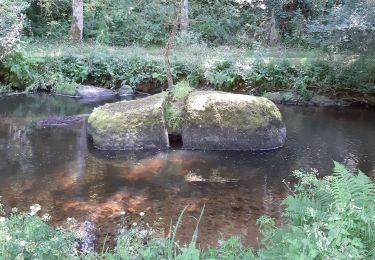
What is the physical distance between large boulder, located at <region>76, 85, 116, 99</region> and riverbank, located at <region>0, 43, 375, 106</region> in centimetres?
22

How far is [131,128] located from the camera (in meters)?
9.20

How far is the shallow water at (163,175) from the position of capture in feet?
20.4

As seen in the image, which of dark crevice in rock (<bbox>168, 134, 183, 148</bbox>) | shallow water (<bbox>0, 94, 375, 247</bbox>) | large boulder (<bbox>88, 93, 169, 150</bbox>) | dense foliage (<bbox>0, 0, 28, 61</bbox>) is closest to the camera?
shallow water (<bbox>0, 94, 375, 247</bbox>)

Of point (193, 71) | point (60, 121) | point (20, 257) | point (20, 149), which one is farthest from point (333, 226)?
point (193, 71)

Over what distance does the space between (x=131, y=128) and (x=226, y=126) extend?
1906mm

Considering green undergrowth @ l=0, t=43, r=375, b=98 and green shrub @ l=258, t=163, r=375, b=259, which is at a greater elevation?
green shrub @ l=258, t=163, r=375, b=259

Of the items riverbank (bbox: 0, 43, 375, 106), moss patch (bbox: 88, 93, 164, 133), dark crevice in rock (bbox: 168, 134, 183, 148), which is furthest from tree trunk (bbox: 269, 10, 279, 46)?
moss patch (bbox: 88, 93, 164, 133)

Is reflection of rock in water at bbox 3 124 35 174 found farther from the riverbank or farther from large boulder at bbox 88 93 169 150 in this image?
the riverbank

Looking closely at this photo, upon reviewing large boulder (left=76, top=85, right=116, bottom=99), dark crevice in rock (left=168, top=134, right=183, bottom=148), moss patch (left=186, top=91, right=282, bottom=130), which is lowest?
large boulder (left=76, top=85, right=116, bottom=99)

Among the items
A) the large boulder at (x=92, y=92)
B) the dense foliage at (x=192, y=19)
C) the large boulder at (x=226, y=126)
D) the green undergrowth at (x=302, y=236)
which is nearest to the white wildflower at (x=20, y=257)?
the green undergrowth at (x=302, y=236)

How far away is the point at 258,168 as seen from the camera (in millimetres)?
8320

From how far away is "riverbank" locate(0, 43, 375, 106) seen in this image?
14.1m

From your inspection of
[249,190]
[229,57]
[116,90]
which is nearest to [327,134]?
[249,190]

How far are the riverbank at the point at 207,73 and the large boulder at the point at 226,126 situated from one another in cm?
515
